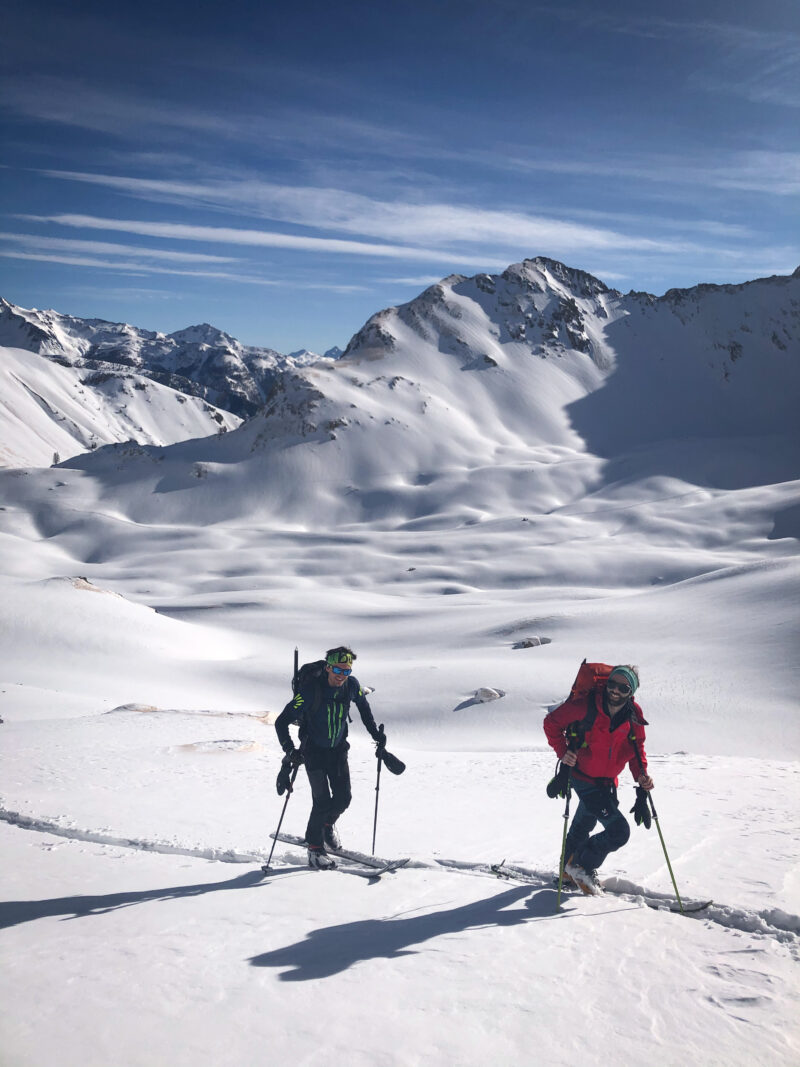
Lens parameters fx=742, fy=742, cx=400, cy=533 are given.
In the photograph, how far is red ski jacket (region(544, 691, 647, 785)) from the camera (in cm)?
686

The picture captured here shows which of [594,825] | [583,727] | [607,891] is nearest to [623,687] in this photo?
[583,727]

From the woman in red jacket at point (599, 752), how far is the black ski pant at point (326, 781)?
8.17 ft

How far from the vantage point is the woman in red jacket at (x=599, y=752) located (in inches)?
268

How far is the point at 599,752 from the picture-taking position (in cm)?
689

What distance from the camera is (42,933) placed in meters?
5.78

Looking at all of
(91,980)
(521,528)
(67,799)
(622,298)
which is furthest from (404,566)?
(622,298)

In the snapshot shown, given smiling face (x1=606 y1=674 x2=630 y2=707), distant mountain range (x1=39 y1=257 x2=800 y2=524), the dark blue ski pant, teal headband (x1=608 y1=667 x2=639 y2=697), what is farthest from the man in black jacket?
distant mountain range (x1=39 y1=257 x2=800 y2=524)

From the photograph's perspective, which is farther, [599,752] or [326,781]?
[326,781]

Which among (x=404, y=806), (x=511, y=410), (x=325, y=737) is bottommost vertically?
Result: (x=404, y=806)

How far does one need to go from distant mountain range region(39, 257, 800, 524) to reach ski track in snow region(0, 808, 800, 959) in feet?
318

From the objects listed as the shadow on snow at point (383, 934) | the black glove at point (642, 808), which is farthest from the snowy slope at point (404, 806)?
the black glove at point (642, 808)

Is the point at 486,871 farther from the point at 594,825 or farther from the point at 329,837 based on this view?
the point at 329,837

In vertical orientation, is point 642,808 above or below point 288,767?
below

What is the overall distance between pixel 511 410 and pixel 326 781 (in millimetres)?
149217
